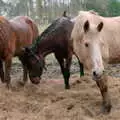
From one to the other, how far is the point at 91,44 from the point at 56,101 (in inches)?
70.0

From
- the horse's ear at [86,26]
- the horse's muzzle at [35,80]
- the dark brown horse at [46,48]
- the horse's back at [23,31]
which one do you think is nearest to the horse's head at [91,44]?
the horse's ear at [86,26]

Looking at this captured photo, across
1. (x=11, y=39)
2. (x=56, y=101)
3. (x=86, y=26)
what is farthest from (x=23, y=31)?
(x=86, y=26)

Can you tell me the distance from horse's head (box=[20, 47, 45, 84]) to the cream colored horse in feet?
6.35

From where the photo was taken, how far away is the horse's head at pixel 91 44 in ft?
13.5

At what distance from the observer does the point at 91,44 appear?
4285 mm

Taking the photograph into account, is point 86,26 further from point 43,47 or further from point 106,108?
point 43,47

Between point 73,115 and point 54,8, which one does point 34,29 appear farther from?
point 54,8

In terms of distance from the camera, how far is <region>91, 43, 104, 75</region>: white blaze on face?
4.05m

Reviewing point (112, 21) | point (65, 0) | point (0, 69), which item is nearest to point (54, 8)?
point (65, 0)

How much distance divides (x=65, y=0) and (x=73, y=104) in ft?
78.1

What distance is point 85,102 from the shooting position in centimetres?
551

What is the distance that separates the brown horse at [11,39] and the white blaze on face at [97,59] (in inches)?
101

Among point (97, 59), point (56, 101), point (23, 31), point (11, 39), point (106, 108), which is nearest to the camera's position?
point (97, 59)

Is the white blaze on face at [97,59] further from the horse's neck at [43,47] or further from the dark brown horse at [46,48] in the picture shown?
the horse's neck at [43,47]
